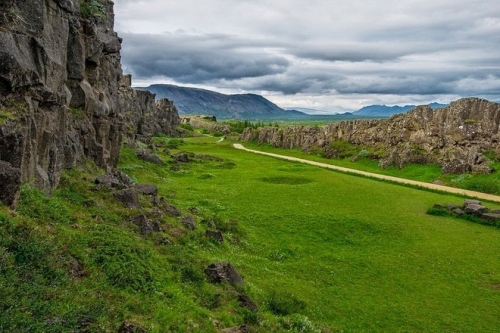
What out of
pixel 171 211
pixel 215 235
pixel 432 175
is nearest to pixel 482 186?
pixel 432 175

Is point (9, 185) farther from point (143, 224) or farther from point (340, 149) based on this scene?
point (340, 149)

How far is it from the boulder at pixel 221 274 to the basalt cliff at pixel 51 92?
36.9 ft

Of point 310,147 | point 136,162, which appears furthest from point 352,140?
point 136,162

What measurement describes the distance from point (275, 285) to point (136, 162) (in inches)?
1798

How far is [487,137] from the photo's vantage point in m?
77.1

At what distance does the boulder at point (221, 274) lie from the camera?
74.7ft

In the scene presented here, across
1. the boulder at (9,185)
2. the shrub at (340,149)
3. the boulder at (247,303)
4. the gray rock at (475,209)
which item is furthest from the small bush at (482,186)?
the boulder at (9,185)

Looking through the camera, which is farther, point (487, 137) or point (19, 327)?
point (487, 137)

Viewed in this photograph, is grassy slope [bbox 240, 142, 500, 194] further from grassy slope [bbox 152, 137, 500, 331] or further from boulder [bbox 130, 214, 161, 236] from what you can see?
boulder [bbox 130, 214, 161, 236]

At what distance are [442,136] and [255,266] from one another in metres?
71.6

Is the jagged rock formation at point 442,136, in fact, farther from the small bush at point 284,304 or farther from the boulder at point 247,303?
the boulder at point 247,303

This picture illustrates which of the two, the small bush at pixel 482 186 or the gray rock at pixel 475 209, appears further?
the small bush at pixel 482 186

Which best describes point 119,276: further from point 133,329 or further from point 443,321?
point 443,321

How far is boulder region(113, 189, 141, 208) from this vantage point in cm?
2941
